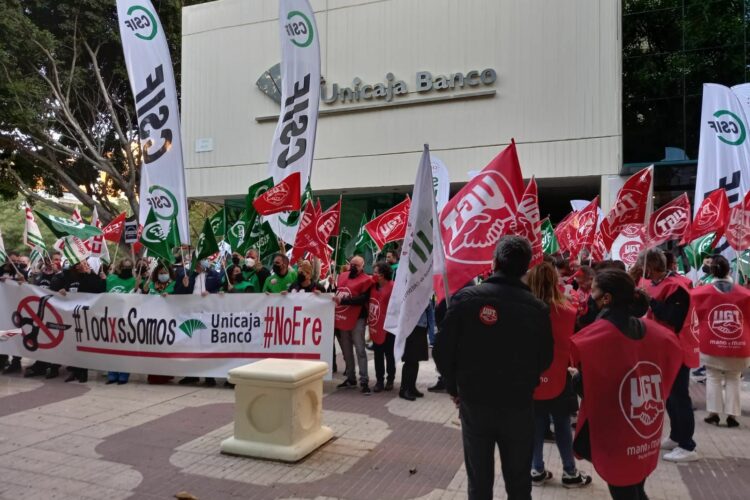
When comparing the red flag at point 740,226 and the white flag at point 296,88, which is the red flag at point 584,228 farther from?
the white flag at point 296,88

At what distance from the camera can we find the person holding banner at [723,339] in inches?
252

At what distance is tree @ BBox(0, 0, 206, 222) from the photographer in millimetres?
22078

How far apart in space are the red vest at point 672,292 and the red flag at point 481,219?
6.24 feet

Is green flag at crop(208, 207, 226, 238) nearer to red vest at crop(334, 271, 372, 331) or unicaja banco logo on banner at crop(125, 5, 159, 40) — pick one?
unicaja banco logo on banner at crop(125, 5, 159, 40)

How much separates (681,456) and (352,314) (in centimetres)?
443

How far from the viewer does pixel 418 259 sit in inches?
175

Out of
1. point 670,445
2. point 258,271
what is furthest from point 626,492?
point 258,271

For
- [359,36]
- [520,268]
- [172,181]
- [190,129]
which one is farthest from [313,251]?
[190,129]

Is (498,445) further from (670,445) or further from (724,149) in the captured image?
(724,149)

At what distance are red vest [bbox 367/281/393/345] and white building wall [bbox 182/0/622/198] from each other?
507 inches

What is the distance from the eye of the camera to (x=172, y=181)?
27.4ft

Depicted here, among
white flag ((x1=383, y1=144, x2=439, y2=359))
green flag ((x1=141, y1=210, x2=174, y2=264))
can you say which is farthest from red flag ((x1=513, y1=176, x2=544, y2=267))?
green flag ((x1=141, y1=210, x2=174, y2=264))

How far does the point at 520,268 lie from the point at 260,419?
10.6 ft

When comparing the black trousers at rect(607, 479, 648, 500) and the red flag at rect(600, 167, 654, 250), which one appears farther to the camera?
the red flag at rect(600, 167, 654, 250)
